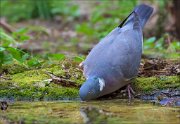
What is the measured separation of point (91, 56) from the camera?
480 centimetres

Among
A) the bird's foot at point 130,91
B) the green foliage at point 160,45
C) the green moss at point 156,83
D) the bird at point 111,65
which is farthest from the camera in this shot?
the green foliage at point 160,45

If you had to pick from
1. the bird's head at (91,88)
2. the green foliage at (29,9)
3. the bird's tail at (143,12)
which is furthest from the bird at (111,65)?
the green foliage at (29,9)

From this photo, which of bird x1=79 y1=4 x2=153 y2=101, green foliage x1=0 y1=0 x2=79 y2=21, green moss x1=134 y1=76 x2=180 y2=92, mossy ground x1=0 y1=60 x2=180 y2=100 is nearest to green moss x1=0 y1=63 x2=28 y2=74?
mossy ground x1=0 y1=60 x2=180 y2=100

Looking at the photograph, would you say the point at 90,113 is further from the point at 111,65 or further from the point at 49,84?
the point at 49,84

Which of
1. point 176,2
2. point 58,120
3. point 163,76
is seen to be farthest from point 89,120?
point 176,2

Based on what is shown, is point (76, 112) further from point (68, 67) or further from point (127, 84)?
point (68, 67)

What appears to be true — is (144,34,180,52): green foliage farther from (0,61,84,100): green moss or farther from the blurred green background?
(0,61,84,100): green moss

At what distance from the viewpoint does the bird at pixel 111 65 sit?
442cm

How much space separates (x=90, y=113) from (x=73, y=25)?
7593 mm

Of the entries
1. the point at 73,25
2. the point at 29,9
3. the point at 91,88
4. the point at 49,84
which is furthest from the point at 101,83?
the point at 29,9

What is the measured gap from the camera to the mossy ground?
4578mm

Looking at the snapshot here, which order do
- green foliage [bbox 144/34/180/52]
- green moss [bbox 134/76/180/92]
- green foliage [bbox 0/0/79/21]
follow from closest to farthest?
green moss [bbox 134/76/180/92], green foliage [bbox 144/34/180/52], green foliage [bbox 0/0/79/21]

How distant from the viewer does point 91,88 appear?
171 inches

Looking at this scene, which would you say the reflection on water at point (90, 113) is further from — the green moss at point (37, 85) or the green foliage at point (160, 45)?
the green foliage at point (160, 45)
